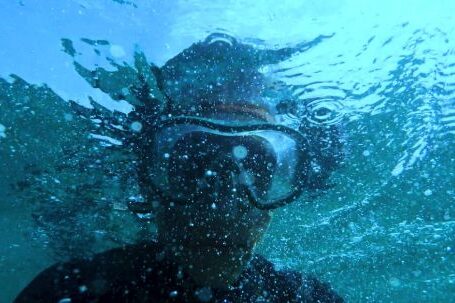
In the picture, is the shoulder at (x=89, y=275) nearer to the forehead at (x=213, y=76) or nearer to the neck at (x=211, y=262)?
the neck at (x=211, y=262)

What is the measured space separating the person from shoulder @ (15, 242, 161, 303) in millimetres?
17

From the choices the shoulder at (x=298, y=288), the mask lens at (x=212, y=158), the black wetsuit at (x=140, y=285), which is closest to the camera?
the black wetsuit at (x=140, y=285)

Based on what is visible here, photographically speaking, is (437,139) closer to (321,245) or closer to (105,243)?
(321,245)

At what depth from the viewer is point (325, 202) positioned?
40.2 ft

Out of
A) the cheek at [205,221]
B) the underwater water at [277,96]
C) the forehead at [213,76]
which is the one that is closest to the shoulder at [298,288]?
the cheek at [205,221]

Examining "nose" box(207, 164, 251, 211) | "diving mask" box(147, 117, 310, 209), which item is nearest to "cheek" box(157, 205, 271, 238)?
"nose" box(207, 164, 251, 211)

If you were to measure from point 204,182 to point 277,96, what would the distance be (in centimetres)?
225

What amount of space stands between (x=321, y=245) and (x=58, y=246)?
1501cm

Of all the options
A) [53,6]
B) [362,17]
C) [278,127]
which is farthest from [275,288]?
[53,6]

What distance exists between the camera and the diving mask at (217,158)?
230 inches

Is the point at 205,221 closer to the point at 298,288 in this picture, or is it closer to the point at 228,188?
the point at 228,188

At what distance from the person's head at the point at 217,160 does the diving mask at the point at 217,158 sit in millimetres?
17

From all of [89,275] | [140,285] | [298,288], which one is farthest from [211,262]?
[298,288]

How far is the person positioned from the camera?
19.2 ft
